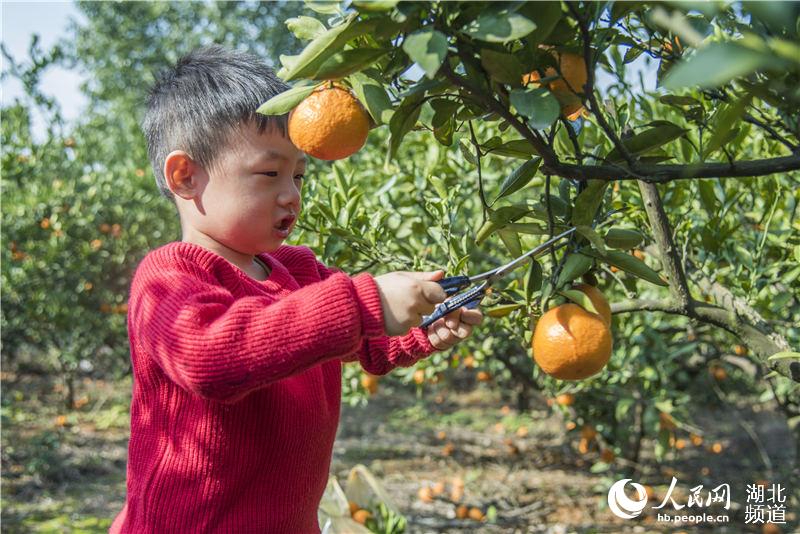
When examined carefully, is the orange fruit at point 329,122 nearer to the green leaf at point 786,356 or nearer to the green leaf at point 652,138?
the green leaf at point 652,138

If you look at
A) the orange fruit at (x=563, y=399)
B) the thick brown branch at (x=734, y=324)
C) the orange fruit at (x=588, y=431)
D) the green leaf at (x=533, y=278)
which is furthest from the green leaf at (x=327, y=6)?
the orange fruit at (x=588, y=431)

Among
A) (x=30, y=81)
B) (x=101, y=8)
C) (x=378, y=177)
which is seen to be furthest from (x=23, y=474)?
(x=101, y=8)

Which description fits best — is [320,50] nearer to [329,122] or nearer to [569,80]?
[329,122]

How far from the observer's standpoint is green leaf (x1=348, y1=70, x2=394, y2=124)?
0.95 m

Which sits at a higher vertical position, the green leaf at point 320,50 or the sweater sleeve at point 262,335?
the green leaf at point 320,50

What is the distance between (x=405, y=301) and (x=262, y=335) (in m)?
0.20

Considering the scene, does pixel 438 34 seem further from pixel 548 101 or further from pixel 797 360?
pixel 797 360

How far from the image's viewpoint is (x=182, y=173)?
1303mm

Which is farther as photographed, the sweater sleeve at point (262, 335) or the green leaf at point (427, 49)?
the sweater sleeve at point (262, 335)

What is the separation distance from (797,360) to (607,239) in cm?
47

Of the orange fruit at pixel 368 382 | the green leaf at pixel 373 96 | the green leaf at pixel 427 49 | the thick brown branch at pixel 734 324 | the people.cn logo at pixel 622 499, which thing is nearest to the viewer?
the green leaf at pixel 427 49

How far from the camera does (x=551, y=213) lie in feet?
3.75

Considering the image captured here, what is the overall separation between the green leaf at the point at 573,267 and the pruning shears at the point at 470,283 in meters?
0.04

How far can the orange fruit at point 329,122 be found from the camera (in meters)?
0.97
